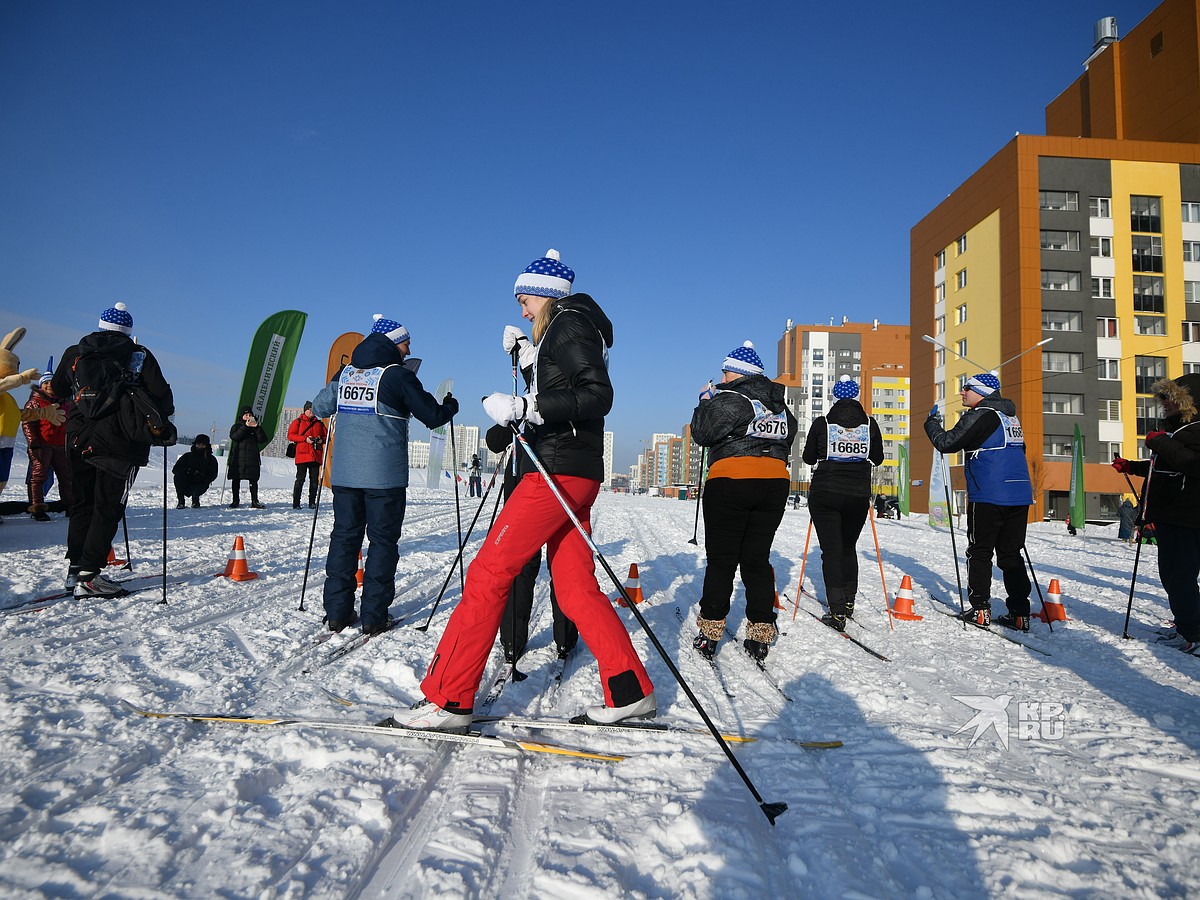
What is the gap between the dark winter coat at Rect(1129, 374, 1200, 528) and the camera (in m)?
4.34

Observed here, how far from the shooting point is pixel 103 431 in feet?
14.6

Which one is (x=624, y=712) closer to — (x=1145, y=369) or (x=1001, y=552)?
(x=1001, y=552)

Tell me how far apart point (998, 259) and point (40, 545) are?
44578 mm

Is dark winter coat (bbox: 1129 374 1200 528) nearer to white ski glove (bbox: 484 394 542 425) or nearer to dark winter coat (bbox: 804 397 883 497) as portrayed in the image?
dark winter coat (bbox: 804 397 883 497)

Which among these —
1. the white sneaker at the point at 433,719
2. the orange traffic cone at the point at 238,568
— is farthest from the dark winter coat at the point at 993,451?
the orange traffic cone at the point at 238,568

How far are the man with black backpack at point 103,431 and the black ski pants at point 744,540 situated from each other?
406 centimetres

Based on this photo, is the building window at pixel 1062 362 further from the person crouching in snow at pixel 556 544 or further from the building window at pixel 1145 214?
the person crouching in snow at pixel 556 544

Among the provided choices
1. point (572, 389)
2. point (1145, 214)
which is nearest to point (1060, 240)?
point (1145, 214)

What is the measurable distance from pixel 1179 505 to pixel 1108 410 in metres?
38.8

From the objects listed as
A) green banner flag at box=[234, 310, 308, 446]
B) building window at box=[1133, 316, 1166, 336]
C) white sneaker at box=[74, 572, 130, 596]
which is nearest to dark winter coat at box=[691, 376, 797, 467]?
white sneaker at box=[74, 572, 130, 596]

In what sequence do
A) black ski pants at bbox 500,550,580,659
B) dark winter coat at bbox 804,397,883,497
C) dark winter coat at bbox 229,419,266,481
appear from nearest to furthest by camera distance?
1. black ski pants at bbox 500,550,580,659
2. dark winter coat at bbox 804,397,883,497
3. dark winter coat at bbox 229,419,266,481

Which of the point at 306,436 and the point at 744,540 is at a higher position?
the point at 306,436

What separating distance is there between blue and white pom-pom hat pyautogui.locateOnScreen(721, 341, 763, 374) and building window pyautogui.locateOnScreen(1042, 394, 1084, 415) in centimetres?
3838

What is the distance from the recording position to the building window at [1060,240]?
115 feet
